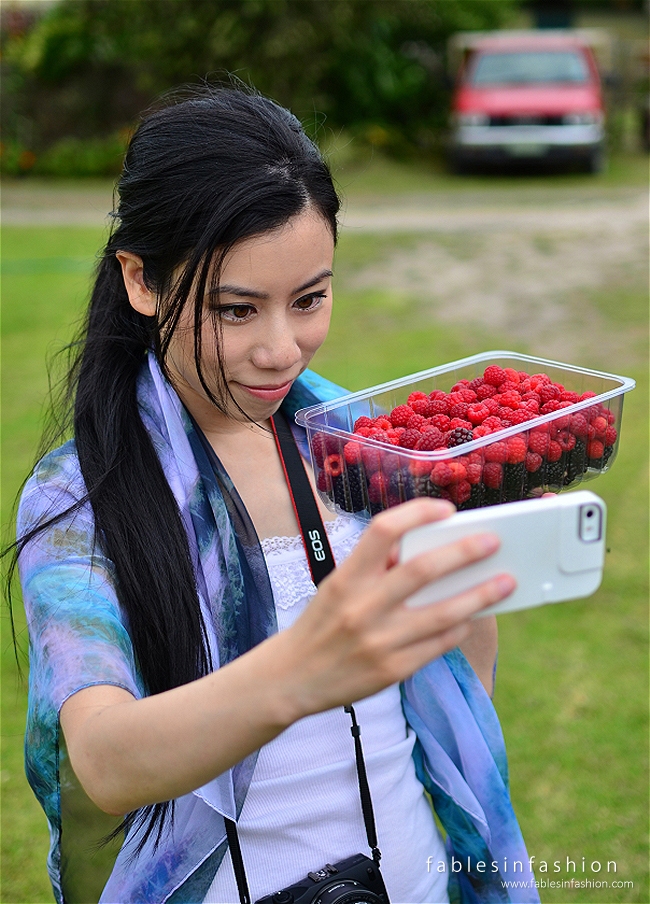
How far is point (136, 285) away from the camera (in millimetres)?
1536

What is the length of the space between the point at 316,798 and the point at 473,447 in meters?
0.66

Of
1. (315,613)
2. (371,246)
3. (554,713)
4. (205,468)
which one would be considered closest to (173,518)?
(205,468)

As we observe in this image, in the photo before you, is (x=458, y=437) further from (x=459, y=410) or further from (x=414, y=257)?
(x=414, y=257)

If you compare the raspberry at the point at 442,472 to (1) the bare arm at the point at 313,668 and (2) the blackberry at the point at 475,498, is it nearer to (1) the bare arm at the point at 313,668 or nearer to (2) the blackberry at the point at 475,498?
(2) the blackberry at the point at 475,498

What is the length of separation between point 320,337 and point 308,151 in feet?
1.00

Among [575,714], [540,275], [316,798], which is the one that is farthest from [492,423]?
[540,275]

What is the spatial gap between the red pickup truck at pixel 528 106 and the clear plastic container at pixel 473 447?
10.4m

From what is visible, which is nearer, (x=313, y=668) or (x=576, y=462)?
(x=313, y=668)

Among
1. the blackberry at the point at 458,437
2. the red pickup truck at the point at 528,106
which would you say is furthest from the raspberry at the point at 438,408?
the red pickup truck at the point at 528,106

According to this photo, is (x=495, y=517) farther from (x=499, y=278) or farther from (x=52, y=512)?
(x=499, y=278)

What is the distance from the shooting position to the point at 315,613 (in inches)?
35.9

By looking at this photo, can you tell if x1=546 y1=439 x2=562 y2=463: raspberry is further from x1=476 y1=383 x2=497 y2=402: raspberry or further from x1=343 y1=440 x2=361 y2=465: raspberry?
x1=343 y1=440 x2=361 y2=465: raspberry

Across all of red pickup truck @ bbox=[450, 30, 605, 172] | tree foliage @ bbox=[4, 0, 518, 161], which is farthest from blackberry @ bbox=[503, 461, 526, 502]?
tree foliage @ bbox=[4, 0, 518, 161]

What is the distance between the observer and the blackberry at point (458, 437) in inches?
50.1
